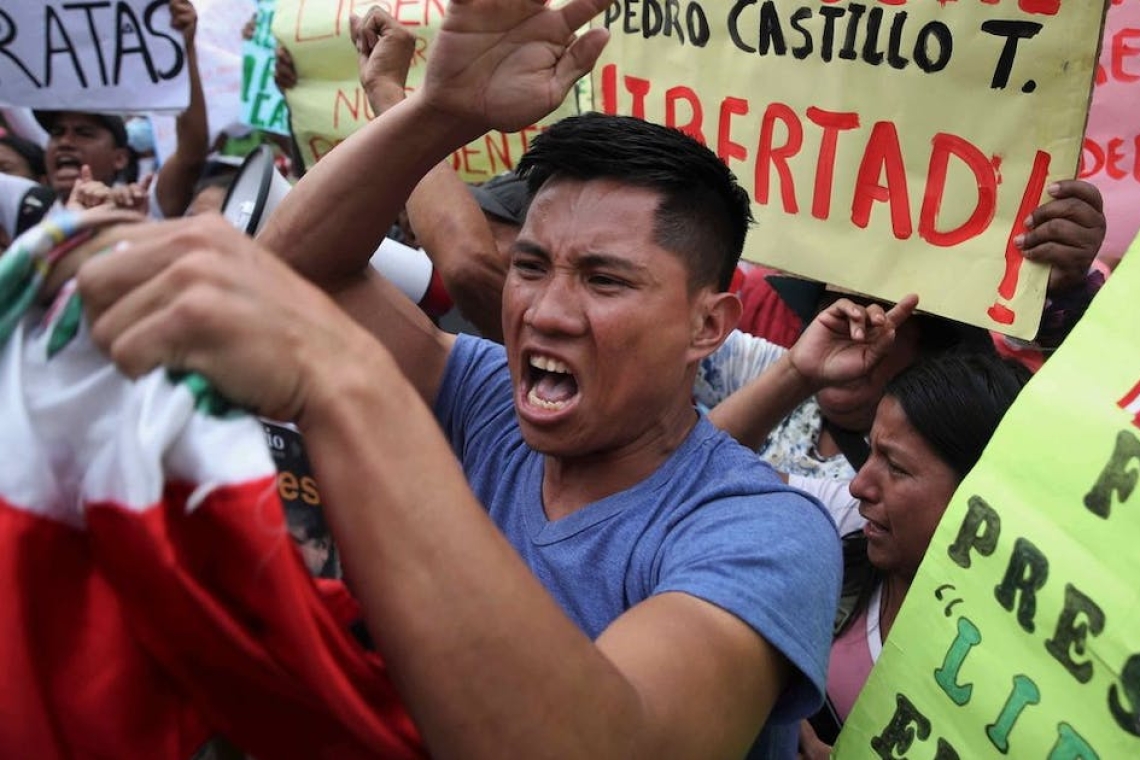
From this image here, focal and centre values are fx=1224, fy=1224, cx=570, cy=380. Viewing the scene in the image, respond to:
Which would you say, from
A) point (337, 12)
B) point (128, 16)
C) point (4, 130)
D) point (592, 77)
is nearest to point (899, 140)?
point (592, 77)

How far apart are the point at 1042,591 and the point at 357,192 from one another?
3.95 ft

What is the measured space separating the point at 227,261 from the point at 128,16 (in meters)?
3.70

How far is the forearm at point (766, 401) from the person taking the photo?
2.59 metres

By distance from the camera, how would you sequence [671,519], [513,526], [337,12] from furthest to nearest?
[337,12] < [513,526] < [671,519]

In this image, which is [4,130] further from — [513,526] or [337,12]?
[513,526]

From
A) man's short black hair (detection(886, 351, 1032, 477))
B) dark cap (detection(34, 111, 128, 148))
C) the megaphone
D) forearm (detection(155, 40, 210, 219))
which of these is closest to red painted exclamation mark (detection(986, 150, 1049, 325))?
man's short black hair (detection(886, 351, 1032, 477))

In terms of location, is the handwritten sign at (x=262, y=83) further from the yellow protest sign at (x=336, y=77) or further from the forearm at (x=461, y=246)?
the forearm at (x=461, y=246)

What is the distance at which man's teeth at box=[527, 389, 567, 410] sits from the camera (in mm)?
1869

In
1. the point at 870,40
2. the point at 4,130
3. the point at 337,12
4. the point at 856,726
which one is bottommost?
the point at 4,130

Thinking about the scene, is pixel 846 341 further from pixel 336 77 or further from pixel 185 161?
pixel 185 161

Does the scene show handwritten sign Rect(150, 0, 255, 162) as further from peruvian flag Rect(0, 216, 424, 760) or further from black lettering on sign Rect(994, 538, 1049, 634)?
peruvian flag Rect(0, 216, 424, 760)

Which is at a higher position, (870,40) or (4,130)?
(870,40)

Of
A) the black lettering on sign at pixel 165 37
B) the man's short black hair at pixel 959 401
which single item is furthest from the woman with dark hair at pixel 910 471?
the black lettering on sign at pixel 165 37

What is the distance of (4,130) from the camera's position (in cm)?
511
